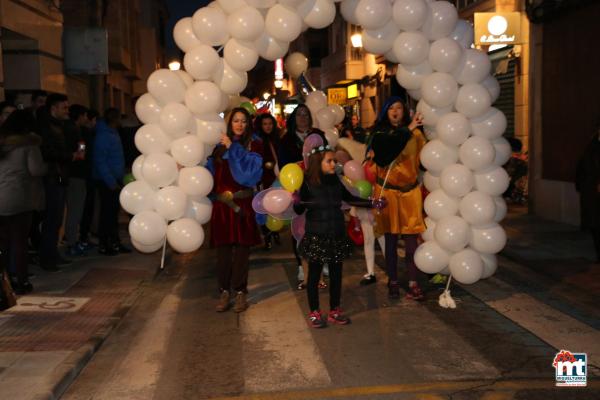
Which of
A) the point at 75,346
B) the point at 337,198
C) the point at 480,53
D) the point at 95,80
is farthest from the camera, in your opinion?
the point at 95,80

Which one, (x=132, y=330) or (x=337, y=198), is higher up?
(x=337, y=198)

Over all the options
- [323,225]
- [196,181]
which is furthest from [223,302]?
[323,225]

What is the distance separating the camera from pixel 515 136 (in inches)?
669

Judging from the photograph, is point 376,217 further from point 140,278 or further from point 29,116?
point 29,116

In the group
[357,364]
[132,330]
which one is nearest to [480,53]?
[357,364]

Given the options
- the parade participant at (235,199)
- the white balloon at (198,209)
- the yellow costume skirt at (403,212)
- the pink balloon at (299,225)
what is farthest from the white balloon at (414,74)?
the white balloon at (198,209)

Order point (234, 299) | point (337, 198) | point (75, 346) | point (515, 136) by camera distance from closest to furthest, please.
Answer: point (75, 346)
point (337, 198)
point (234, 299)
point (515, 136)

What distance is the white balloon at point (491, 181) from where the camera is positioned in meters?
7.12

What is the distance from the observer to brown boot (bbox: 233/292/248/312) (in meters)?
7.28

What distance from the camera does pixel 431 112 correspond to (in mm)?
7266

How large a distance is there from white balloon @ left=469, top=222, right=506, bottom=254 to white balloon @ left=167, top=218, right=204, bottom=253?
2672 millimetres

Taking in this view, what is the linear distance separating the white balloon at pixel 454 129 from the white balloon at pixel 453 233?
0.75 metres

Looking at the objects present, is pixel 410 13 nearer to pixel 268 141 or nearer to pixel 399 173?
pixel 399 173

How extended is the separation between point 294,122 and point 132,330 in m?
3.08
